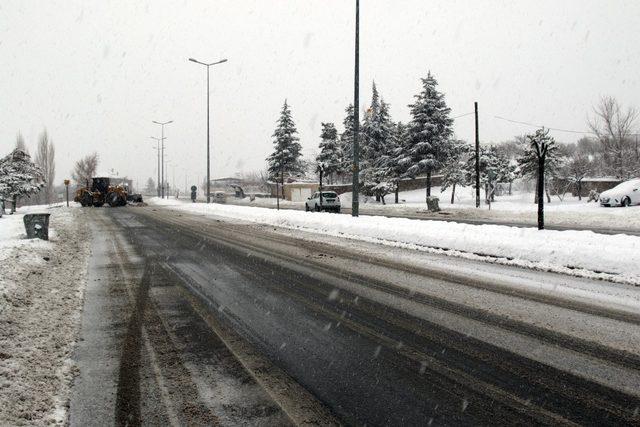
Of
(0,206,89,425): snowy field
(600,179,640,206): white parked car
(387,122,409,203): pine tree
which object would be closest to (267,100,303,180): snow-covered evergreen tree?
(387,122,409,203): pine tree

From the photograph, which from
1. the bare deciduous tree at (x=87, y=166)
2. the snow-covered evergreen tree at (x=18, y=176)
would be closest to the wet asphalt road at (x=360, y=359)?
the snow-covered evergreen tree at (x=18, y=176)

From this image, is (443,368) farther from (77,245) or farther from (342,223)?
(342,223)

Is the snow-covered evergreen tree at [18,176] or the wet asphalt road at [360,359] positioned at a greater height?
the snow-covered evergreen tree at [18,176]

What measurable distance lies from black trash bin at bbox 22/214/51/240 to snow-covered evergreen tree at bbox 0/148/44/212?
1022 inches

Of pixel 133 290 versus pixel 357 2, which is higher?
pixel 357 2

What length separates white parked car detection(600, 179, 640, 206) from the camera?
27.5 m

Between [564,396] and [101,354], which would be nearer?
[564,396]

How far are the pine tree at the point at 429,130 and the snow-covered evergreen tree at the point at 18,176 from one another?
35326 millimetres

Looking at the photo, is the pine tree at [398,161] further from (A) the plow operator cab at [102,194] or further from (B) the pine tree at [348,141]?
(A) the plow operator cab at [102,194]

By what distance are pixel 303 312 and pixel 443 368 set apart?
2.29 metres

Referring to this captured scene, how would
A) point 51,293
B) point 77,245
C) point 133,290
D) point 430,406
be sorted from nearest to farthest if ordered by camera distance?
1. point 430,406
2. point 51,293
3. point 133,290
4. point 77,245

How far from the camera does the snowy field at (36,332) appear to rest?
325 centimetres

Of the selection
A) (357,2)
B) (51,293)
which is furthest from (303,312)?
(357,2)

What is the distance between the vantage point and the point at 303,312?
578 cm
